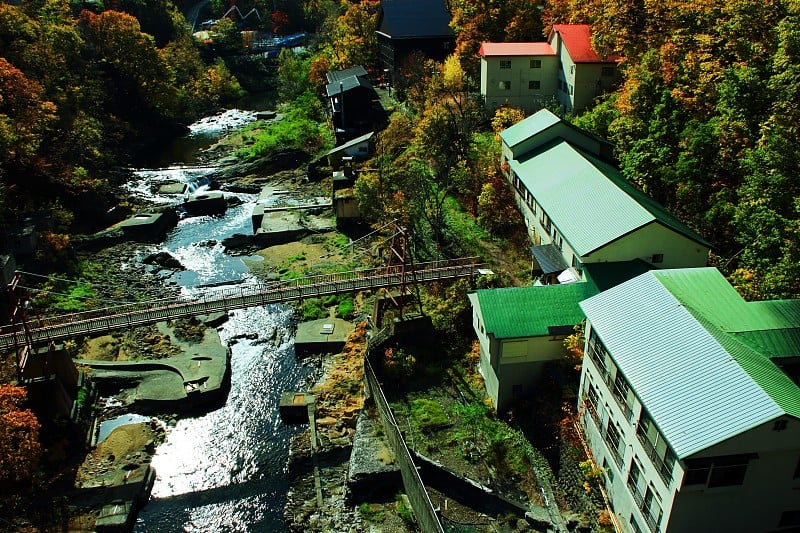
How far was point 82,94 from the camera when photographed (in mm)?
53625

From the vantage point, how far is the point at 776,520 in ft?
52.2

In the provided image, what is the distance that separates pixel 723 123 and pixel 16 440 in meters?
30.8

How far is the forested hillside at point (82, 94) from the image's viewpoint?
1641 inches

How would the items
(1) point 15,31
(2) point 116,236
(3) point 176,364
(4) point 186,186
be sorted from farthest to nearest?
(4) point 186,186
(1) point 15,31
(2) point 116,236
(3) point 176,364

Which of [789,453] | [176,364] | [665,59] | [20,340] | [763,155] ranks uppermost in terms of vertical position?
[665,59]

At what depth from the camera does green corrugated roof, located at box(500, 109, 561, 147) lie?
3468 cm

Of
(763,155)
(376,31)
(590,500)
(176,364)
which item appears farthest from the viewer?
(376,31)

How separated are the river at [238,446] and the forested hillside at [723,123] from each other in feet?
64.6

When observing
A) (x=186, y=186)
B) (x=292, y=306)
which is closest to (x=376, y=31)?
(x=186, y=186)

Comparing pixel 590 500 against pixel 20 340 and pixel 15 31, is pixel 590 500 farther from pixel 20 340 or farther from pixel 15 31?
pixel 15 31

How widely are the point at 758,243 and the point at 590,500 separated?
11.6 meters

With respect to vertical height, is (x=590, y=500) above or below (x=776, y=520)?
below

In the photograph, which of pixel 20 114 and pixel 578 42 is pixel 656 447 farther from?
pixel 20 114

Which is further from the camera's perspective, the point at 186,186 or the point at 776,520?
the point at 186,186
